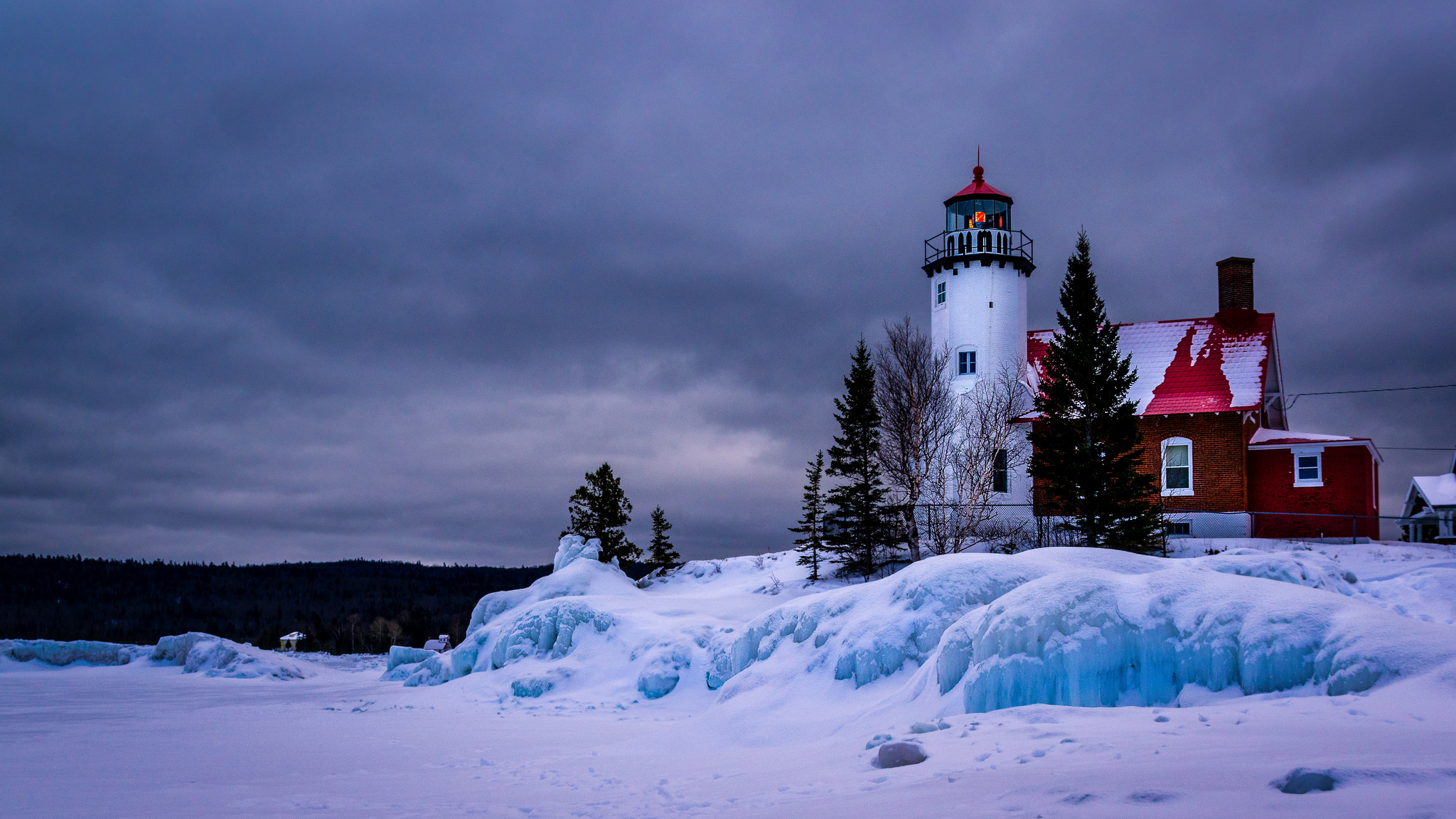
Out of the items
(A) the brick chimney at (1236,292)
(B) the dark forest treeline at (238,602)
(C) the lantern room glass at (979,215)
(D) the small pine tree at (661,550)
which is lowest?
(B) the dark forest treeline at (238,602)

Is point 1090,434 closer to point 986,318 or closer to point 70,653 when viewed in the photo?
A: point 986,318

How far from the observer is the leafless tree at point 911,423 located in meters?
36.2

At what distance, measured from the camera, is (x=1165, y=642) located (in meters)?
12.6

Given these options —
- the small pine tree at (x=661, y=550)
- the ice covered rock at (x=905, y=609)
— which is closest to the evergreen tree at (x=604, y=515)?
the small pine tree at (x=661, y=550)

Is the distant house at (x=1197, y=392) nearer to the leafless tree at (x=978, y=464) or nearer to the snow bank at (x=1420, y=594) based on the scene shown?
the leafless tree at (x=978, y=464)

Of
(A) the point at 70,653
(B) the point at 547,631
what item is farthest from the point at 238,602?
(B) the point at 547,631

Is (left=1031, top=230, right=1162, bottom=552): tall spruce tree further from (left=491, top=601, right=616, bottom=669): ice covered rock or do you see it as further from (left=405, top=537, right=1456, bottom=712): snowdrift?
(left=491, top=601, right=616, bottom=669): ice covered rock

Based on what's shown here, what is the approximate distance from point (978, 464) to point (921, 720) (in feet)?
75.7

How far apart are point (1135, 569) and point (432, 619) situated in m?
106

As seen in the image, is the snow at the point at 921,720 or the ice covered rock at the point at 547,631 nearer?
the snow at the point at 921,720

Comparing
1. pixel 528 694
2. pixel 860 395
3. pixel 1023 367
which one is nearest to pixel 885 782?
pixel 528 694

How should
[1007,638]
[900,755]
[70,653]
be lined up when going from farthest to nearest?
[70,653], [1007,638], [900,755]

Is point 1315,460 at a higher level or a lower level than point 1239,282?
lower

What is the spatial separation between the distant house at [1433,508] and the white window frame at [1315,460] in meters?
6.47
